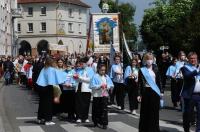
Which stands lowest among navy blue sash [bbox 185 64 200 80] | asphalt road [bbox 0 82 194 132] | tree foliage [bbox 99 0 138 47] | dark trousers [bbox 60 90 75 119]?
asphalt road [bbox 0 82 194 132]

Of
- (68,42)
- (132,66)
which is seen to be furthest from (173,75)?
(68,42)

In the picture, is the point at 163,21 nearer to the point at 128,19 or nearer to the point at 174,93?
the point at 128,19

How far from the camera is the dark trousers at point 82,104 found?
583 inches

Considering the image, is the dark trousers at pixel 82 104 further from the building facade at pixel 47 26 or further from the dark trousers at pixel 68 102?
the building facade at pixel 47 26

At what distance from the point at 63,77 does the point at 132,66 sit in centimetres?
348

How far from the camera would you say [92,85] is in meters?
13.8

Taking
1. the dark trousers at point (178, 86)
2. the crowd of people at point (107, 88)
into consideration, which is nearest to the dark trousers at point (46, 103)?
the crowd of people at point (107, 88)

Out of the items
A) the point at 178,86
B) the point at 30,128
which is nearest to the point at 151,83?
the point at 30,128

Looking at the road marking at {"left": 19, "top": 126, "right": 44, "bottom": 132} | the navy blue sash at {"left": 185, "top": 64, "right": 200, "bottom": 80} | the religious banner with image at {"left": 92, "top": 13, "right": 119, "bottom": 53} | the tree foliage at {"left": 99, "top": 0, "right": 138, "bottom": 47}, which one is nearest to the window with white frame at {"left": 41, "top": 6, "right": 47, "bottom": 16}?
the tree foliage at {"left": 99, "top": 0, "right": 138, "bottom": 47}

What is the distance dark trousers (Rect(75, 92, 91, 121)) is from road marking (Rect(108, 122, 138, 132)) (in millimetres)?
848

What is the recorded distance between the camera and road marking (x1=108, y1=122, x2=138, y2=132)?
13.0 metres

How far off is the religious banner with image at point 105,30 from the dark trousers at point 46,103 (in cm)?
945

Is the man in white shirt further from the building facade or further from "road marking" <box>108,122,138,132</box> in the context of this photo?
the building facade

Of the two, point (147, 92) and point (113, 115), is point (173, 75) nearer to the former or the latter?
point (113, 115)
